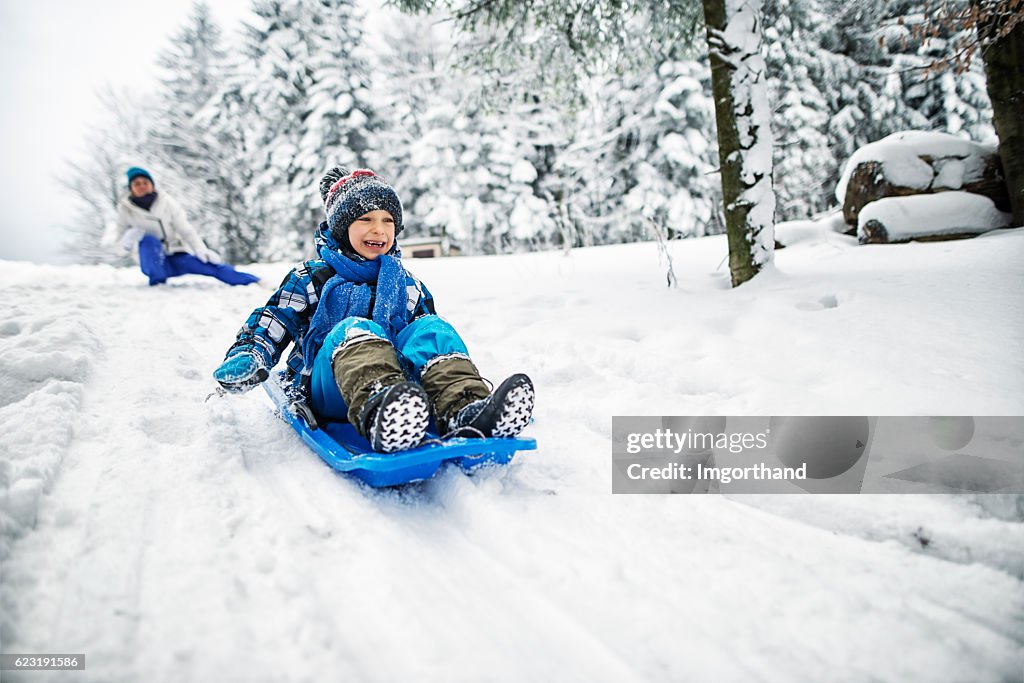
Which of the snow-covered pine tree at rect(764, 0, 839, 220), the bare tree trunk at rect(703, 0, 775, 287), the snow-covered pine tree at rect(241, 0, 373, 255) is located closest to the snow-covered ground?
the bare tree trunk at rect(703, 0, 775, 287)

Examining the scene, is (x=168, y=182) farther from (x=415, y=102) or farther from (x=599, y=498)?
(x=599, y=498)

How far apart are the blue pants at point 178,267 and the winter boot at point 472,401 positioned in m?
5.04

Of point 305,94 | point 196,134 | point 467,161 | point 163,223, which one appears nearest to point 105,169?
point 196,134

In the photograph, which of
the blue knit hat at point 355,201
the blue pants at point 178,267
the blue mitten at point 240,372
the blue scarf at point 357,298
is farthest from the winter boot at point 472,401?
the blue pants at point 178,267

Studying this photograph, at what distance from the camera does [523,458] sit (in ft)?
5.96

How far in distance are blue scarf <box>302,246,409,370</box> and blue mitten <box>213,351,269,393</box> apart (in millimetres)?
258

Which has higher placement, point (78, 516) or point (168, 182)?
point (168, 182)

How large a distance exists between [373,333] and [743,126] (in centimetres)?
303

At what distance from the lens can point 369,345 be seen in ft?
5.39

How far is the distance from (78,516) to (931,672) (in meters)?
1.95

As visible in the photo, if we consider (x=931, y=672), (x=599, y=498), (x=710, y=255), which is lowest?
(x=931, y=672)

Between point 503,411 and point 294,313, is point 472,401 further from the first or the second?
point 294,313

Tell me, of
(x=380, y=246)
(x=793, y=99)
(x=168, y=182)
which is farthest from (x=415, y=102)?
(x=380, y=246)

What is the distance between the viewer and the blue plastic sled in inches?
54.6
